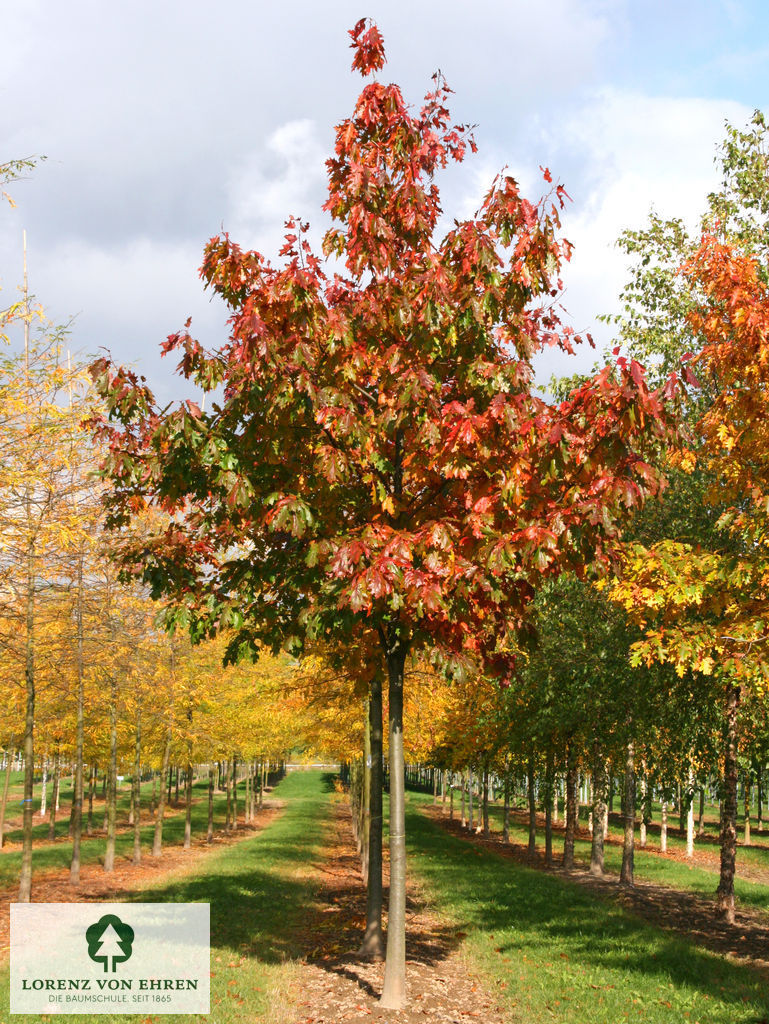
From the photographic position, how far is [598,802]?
2044 cm

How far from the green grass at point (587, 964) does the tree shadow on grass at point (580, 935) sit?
0.01 meters

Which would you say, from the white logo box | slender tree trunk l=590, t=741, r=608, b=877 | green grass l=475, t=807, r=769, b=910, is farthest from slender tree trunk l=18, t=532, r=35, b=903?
green grass l=475, t=807, r=769, b=910

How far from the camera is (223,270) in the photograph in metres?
7.85

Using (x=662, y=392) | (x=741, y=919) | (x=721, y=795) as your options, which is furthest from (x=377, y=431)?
(x=741, y=919)

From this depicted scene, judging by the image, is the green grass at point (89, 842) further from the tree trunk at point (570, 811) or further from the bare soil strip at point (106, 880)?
the tree trunk at point (570, 811)

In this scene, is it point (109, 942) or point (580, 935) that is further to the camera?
point (580, 935)

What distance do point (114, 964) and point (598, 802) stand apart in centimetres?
1458

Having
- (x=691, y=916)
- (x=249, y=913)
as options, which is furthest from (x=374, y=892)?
(x=691, y=916)

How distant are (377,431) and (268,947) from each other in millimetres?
7352

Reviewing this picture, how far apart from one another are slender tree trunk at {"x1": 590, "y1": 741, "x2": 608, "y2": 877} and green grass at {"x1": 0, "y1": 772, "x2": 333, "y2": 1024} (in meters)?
7.24

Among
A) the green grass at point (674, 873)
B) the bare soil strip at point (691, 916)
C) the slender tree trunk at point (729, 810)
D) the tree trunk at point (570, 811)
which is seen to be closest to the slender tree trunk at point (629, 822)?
the bare soil strip at point (691, 916)

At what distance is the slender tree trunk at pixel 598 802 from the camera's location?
19375mm

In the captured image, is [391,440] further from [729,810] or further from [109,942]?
[729,810]

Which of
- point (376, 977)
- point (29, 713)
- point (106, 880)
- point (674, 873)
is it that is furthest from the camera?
point (674, 873)
